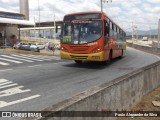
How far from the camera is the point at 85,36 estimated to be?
2023 centimetres

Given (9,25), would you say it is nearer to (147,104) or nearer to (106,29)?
(106,29)

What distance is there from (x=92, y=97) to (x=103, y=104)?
66cm

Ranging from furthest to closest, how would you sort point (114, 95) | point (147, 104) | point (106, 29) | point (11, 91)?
point (106, 29), point (11, 91), point (147, 104), point (114, 95)

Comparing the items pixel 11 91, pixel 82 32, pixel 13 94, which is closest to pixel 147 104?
pixel 13 94

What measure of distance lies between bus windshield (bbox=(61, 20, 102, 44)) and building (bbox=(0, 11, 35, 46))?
141 feet

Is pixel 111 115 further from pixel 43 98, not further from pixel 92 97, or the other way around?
pixel 43 98

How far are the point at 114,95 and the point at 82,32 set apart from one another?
12.7 metres

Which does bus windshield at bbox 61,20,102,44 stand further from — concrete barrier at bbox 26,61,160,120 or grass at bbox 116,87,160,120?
grass at bbox 116,87,160,120

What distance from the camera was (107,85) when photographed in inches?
305

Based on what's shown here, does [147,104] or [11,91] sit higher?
Result: [11,91]

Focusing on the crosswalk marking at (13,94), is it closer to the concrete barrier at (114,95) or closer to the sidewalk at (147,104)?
the concrete barrier at (114,95)

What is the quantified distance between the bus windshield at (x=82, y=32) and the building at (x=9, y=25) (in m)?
42.9

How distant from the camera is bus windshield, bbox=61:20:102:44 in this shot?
20.1m

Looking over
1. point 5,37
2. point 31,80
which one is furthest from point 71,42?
point 5,37
